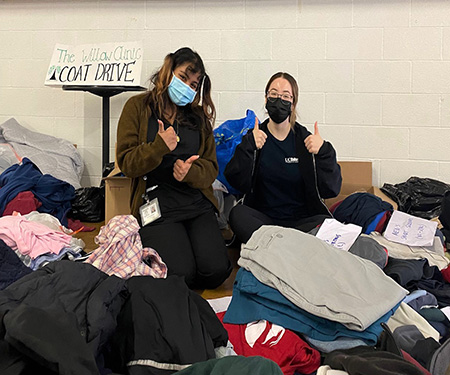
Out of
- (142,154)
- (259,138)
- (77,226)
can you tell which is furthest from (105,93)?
(259,138)

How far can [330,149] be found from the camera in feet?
8.28

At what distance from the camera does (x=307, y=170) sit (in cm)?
259

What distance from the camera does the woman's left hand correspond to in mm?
2406

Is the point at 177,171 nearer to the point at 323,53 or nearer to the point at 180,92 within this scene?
the point at 180,92

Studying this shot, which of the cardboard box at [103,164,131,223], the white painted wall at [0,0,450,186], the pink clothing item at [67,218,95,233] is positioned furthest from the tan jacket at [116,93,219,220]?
the white painted wall at [0,0,450,186]

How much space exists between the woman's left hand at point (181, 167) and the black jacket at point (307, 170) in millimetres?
266

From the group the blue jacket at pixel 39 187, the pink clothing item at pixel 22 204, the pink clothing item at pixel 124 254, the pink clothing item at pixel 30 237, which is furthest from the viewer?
the blue jacket at pixel 39 187

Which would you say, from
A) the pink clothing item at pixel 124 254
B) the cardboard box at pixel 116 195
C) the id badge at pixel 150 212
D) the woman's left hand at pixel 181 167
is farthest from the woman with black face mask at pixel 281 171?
the cardboard box at pixel 116 195

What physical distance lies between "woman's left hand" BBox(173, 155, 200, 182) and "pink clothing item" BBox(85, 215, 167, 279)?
337 millimetres

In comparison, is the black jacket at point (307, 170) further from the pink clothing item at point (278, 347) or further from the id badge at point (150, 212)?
the pink clothing item at point (278, 347)

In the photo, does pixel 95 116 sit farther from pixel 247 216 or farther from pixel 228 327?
pixel 228 327

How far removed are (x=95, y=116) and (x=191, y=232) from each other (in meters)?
1.78

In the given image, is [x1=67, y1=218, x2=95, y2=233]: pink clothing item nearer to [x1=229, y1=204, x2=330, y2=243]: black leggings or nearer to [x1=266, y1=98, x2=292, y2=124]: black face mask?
[x1=229, y1=204, x2=330, y2=243]: black leggings

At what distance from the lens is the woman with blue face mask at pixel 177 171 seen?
2.37 metres
